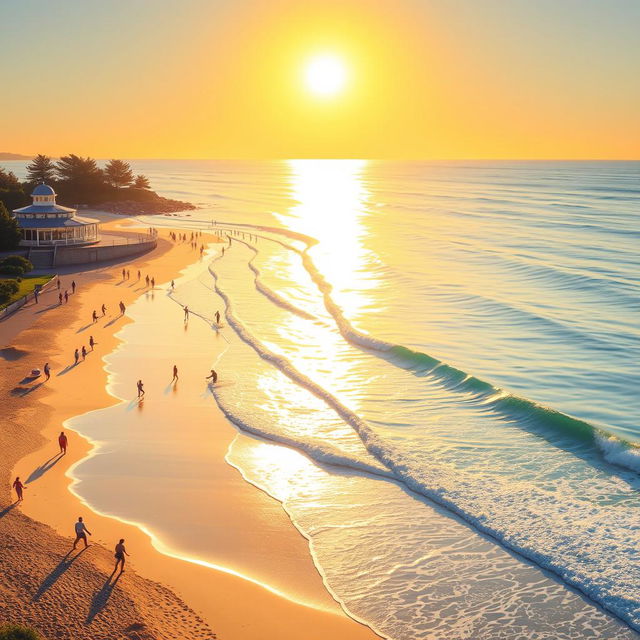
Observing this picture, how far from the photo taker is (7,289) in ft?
154

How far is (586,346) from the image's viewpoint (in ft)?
120

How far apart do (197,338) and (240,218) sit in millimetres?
83261

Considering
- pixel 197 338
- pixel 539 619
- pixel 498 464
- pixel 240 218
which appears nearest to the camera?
pixel 539 619

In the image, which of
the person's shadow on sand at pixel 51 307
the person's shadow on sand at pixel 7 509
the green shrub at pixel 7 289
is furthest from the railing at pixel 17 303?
the person's shadow on sand at pixel 7 509

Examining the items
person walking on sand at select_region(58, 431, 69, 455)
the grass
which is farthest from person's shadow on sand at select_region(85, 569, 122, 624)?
the grass

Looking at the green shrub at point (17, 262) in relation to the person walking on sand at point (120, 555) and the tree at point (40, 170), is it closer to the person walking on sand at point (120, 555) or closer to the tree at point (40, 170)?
the person walking on sand at point (120, 555)

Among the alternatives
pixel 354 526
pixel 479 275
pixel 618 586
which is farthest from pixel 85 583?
pixel 479 275

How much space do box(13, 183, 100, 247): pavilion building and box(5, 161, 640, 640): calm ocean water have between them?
13.4 meters

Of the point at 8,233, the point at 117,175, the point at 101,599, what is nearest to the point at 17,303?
the point at 8,233

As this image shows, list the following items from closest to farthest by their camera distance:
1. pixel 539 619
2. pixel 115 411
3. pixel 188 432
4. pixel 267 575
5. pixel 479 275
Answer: pixel 539 619 < pixel 267 575 < pixel 188 432 < pixel 115 411 < pixel 479 275

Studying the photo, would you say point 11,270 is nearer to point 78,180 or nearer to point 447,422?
point 447,422

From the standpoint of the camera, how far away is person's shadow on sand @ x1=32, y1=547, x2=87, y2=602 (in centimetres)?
1549

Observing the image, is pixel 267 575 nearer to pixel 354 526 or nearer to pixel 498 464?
pixel 354 526

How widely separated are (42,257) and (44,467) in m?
44.3
